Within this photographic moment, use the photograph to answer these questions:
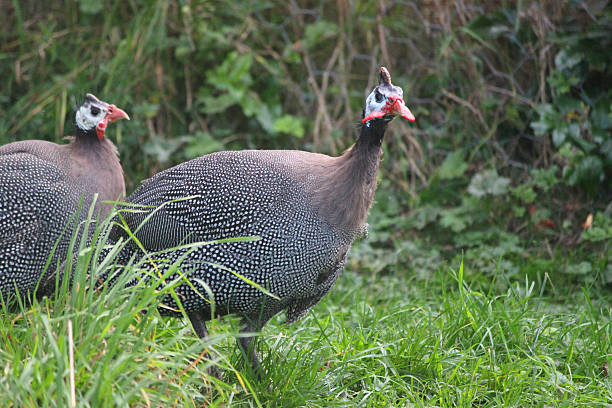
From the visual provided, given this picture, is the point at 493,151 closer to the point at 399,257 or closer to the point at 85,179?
the point at 399,257

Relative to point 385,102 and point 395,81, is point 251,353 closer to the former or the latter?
point 385,102

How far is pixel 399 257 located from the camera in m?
5.10

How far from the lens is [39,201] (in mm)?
3477

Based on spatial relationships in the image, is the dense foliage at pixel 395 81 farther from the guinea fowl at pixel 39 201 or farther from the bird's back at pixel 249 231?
the bird's back at pixel 249 231

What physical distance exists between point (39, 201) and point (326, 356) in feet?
4.96

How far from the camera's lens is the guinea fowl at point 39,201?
3439 mm

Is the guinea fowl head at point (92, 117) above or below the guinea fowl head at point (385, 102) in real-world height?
below

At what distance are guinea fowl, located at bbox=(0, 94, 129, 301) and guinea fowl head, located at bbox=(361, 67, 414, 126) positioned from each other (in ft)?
4.27

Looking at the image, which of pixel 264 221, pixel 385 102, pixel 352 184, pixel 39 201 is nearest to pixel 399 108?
pixel 385 102

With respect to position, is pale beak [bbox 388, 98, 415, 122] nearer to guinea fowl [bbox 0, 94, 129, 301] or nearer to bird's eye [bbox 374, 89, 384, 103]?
bird's eye [bbox 374, 89, 384, 103]

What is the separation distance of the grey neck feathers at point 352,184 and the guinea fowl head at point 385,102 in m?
0.05

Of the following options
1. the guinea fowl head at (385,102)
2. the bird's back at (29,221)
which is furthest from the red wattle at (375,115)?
the bird's back at (29,221)

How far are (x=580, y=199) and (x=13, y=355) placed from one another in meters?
3.98

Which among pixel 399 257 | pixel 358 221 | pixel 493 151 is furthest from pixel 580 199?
pixel 358 221
